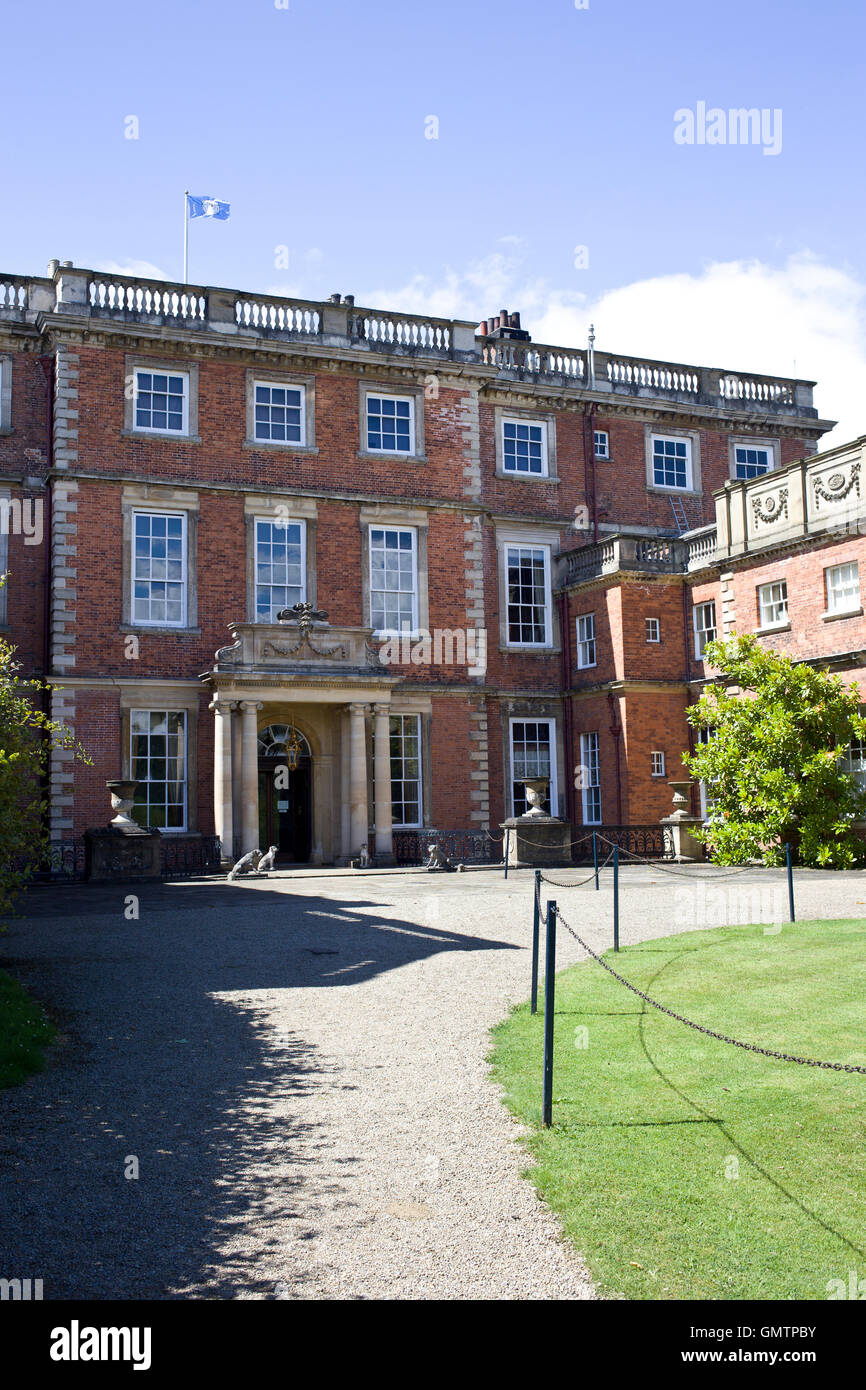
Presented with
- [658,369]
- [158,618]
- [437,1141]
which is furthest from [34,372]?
[437,1141]

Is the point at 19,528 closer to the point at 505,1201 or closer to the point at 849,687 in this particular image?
the point at 849,687

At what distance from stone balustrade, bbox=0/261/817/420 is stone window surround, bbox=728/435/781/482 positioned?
810 millimetres

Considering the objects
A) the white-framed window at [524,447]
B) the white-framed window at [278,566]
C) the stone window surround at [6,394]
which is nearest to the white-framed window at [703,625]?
the white-framed window at [524,447]

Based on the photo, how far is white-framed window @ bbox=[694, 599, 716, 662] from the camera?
2844 centimetres

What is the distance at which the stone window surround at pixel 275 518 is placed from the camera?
1069 inches

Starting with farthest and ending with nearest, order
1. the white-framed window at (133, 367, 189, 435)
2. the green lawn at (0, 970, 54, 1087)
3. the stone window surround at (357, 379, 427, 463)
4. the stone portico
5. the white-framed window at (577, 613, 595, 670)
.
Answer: the white-framed window at (577, 613, 595, 670)
the stone window surround at (357, 379, 427, 463)
the white-framed window at (133, 367, 189, 435)
the stone portico
the green lawn at (0, 970, 54, 1087)

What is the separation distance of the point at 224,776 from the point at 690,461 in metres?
17.0

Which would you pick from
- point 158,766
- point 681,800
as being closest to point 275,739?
point 158,766

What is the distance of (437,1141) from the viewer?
21.1ft

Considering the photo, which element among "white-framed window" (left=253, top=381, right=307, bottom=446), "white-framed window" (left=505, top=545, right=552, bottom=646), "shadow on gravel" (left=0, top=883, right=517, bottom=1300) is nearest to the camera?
"shadow on gravel" (left=0, top=883, right=517, bottom=1300)

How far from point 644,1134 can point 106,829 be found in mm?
17252

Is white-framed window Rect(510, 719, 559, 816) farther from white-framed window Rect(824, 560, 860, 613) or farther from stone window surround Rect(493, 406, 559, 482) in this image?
white-framed window Rect(824, 560, 860, 613)

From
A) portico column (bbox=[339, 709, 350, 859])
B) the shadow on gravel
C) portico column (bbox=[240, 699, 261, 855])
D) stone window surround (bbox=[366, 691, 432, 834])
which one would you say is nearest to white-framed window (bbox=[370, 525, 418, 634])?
stone window surround (bbox=[366, 691, 432, 834])

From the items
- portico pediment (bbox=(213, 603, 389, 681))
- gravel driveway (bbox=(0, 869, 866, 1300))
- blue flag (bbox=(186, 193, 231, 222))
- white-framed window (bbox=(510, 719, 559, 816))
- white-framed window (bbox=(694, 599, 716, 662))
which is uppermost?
blue flag (bbox=(186, 193, 231, 222))
